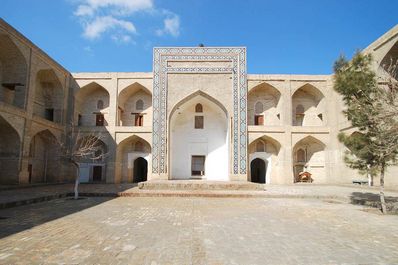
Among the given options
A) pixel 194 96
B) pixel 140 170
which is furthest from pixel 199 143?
pixel 140 170

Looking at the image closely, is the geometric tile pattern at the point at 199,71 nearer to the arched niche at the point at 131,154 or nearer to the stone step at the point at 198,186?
the arched niche at the point at 131,154

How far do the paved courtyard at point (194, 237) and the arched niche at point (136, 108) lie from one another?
12451 mm

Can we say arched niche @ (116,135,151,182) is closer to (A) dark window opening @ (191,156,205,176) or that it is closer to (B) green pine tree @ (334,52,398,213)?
(A) dark window opening @ (191,156,205,176)

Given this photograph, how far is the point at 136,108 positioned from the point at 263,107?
9470 millimetres

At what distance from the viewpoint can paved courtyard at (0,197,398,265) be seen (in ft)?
12.0

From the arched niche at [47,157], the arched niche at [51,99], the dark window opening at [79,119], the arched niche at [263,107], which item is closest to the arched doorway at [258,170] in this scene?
the arched niche at [263,107]

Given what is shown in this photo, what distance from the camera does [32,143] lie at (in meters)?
15.6

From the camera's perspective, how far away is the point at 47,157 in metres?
16.6

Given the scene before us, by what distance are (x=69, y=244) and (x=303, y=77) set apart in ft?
59.4


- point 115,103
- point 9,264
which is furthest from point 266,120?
point 9,264

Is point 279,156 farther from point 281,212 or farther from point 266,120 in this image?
point 281,212

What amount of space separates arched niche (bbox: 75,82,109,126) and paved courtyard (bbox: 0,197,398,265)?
1246cm

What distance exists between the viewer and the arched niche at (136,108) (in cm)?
1930

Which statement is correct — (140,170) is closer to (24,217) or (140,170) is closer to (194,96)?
(194,96)
